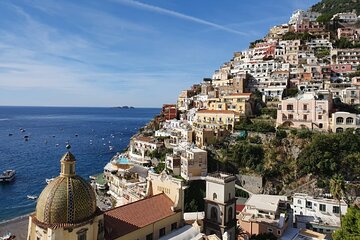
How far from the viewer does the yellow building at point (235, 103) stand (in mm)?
70312

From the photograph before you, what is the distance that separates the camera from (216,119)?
70.3m

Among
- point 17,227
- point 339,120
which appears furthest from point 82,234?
point 339,120

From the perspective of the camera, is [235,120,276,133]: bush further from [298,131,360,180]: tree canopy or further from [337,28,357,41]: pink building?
[337,28,357,41]: pink building

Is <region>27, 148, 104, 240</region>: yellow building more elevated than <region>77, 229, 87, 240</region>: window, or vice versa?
<region>27, 148, 104, 240</region>: yellow building

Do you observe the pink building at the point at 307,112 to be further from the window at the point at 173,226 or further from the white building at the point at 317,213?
the window at the point at 173,226

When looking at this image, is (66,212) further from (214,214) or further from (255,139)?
A: (255,139)

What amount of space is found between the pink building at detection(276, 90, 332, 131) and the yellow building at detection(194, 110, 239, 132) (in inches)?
374

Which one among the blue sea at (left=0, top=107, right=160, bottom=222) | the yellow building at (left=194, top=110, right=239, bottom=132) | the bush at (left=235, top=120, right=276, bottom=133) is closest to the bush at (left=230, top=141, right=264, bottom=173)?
the bush at (left=235, top=120, right=276, bottom=133)

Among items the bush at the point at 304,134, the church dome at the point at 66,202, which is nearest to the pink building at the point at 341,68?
the bush at the point at 304,134

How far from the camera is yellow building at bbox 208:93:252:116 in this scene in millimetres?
70312

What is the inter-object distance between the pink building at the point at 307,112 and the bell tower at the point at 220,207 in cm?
3592

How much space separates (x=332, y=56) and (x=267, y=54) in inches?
744

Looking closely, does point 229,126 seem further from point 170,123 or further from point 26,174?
point 26,174

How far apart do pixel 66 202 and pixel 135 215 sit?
260 inches
